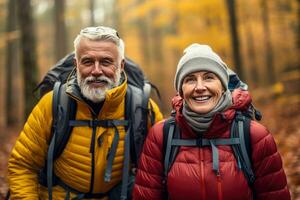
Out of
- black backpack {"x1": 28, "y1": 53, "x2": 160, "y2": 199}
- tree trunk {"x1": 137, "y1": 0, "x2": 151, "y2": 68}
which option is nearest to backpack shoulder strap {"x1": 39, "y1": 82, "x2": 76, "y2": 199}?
black backpack {"x1": 28, "y1": 53, "x2": 160, "y2": 199}

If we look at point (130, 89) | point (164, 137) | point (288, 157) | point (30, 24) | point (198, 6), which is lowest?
point (288, 157)

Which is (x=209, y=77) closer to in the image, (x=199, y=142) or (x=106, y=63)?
(x=199, y=142)

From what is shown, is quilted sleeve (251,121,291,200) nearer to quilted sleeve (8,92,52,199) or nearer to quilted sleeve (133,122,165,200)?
quilted sleeve (133,122,165,200)

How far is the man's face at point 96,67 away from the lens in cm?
371

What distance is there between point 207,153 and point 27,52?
7.07 meters

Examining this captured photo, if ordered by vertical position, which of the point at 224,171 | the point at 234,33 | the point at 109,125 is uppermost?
the point at 234,33

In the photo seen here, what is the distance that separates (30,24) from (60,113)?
245 inches

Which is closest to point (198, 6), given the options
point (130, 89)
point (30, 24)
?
point (30, 24)

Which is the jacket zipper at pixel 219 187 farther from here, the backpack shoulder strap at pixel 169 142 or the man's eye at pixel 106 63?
the man's eye at pixel 106 63

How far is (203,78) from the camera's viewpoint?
11.0 ft

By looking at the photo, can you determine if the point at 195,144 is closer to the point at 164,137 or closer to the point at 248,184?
the point at 164,137

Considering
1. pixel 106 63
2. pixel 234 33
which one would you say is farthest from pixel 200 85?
pixel 234 33

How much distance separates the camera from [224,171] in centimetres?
Answer: 316

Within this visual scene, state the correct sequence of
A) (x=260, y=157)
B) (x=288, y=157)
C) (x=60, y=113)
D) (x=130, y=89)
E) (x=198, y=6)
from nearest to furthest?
(x=260, y=157), (x=60, y=113), (x=130, y=89), (x=288, y=157), (x=198, y=6)
